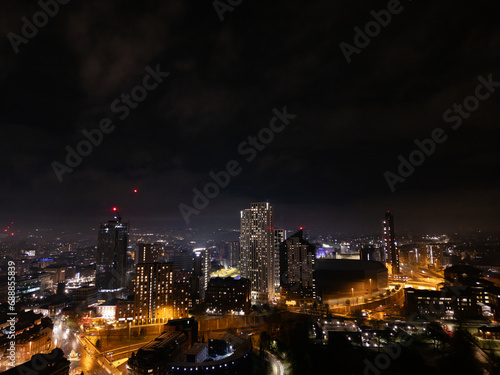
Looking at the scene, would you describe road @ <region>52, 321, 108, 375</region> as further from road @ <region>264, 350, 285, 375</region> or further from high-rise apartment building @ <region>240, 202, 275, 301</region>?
high-rise apartment building @ <region>240, 202, 275, 301</region>

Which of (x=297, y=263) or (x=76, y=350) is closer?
(x=76, y=350)

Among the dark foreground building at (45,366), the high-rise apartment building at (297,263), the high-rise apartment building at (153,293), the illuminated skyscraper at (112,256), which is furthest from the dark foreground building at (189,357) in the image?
the illuminated skyscraper at (112,256)

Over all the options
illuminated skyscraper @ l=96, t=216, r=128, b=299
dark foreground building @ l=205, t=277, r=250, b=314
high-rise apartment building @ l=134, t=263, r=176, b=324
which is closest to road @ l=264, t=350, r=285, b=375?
dark foreground building @ l=205, t=277, r=250, b=314

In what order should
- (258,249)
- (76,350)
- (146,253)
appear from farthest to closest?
(146,253) < (258,249) < (76,350)

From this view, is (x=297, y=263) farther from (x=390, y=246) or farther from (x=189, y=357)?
(x=189, y=357)

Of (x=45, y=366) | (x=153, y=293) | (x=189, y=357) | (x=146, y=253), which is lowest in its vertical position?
(x=189, y=357)

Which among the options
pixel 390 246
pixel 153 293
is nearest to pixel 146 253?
pixel 153 293
